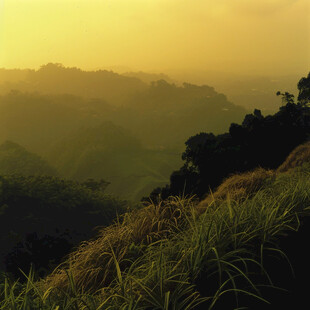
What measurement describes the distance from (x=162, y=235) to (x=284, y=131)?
17.7m

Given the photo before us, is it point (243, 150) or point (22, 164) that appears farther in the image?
point (22, 164)

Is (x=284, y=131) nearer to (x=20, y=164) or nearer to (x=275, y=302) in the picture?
(x=275, y=302)

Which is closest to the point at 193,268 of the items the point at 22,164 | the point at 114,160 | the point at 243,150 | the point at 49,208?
the point at 243,150

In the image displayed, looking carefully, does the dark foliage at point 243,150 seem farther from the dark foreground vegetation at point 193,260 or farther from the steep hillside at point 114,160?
the steep hillside at point 114,160

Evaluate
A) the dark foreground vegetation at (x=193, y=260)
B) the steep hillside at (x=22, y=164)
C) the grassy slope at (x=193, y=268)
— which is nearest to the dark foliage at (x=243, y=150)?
the dark foreground vegetation at (x=193, y=260)

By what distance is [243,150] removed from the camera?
64.8 ft

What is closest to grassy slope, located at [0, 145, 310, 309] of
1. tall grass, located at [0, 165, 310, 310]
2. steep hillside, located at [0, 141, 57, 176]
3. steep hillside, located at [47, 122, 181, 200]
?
tall grass, located at [0, 165, 310, 310]

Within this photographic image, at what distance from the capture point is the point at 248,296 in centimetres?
261

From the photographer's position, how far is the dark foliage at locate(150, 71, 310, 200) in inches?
725

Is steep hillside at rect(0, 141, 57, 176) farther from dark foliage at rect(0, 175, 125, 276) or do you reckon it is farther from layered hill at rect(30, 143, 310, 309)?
layered hill at rect(30, 143, 310, 309)

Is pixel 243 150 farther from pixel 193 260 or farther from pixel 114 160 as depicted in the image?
pixel 114 160

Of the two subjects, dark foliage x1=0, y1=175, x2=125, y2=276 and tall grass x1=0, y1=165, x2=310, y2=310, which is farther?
dark foliage x1=0, y1=175, x2=125, y2=276

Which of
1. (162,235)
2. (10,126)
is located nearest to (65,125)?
(10,126)

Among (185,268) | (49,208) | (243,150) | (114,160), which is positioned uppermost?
(185,268)
